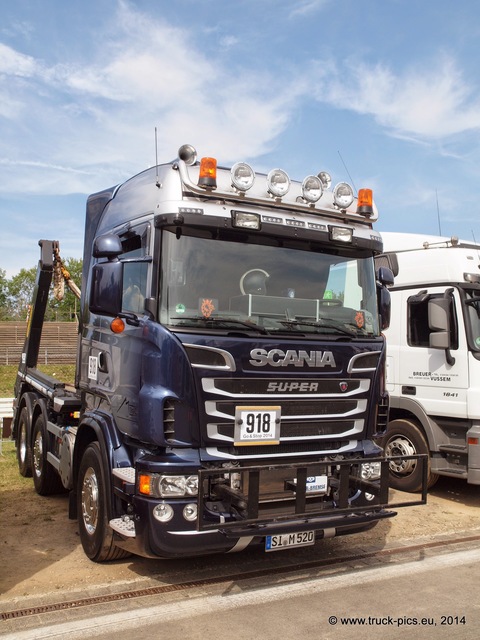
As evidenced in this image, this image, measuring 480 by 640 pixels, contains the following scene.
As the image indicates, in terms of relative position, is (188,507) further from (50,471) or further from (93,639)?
(50,471)

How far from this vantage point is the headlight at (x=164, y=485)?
14.7 ft

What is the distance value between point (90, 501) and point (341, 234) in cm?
314

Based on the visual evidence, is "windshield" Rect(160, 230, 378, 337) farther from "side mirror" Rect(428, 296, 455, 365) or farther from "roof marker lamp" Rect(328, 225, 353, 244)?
"side mirror" Rect(428, 296, 455, 365)

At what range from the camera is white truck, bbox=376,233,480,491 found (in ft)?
24.9

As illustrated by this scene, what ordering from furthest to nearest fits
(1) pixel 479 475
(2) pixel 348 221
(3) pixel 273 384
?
(1) pixel 479 475, (2) pixel 348 221, (3) pixel 273 384

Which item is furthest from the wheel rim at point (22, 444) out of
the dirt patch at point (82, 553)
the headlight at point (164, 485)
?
the headlight at point (164, 485)

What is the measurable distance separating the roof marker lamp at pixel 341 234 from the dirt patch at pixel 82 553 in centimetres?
286

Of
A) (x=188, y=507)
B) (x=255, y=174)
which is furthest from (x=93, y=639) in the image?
(x=255, y=174)

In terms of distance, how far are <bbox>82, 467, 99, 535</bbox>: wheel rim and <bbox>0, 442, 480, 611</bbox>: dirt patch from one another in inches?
13.1

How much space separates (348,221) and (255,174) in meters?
0.98

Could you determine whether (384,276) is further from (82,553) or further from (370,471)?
(82,553)

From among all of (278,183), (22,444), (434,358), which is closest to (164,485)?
(278,183)

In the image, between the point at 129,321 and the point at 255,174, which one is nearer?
the point at 129,321

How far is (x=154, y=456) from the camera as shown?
4.58 metres
